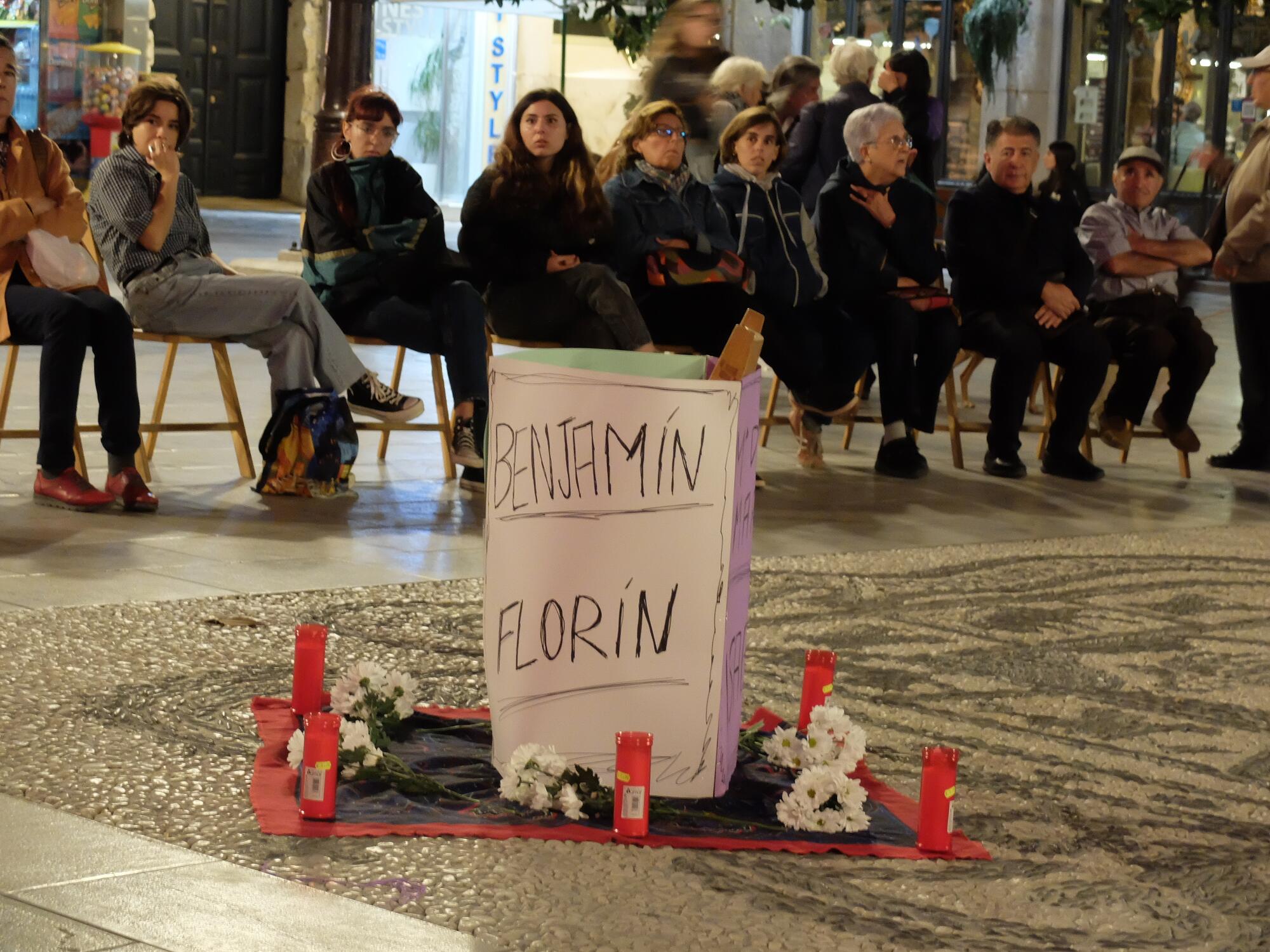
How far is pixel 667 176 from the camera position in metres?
6.95

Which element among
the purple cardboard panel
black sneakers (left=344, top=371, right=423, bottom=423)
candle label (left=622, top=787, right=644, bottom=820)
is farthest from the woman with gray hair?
candle label (left=622, top=787, right=644, bottom=820)

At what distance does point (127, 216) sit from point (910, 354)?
299cm

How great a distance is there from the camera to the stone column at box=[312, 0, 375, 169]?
43.5 feet

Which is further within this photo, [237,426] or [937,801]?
[237,426]

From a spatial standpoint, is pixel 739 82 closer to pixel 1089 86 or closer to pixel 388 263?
pixel 388 263

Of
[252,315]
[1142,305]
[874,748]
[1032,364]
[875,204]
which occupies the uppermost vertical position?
[875,204]

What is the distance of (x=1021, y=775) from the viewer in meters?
3.54

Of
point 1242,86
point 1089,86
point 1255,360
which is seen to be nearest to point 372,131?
point 1255,360

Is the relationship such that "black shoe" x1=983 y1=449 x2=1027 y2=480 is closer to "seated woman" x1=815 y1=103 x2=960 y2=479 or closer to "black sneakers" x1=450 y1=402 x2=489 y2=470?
"seated woman" x1=815 y1=103 x2=960 y2=479

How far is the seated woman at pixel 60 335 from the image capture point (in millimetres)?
5602

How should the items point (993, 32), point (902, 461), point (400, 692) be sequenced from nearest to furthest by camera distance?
point (400, 692) → point (902, 461) → point (993, 32)

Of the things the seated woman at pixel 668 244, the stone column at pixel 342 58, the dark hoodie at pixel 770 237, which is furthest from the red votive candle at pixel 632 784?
the stone column at pixel 342 58

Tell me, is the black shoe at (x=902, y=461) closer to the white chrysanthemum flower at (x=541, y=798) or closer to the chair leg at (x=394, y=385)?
the chair leg at (x=394, y=385)

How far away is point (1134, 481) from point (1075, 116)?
1150 cm
